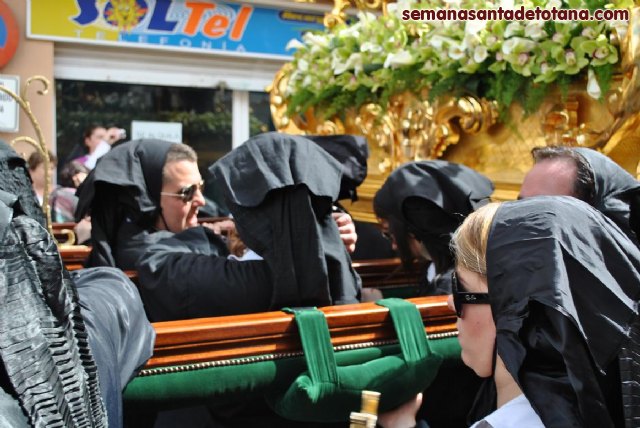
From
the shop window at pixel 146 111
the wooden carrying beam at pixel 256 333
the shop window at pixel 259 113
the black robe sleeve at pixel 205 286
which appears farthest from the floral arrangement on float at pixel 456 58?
the shop window at pixel 259 113

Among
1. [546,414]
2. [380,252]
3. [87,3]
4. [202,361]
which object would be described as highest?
[87,3]

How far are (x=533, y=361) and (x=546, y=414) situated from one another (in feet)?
0.24

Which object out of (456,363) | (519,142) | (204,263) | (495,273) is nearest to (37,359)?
(495,273)

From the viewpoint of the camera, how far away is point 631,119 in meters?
2.28

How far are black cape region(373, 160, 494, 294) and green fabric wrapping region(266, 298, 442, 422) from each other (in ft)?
1.40

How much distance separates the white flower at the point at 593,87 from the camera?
233 cm

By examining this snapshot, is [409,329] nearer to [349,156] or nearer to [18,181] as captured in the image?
[349,156]

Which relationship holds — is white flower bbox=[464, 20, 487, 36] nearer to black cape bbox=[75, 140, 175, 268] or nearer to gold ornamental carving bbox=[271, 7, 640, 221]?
gold ornamental carving bbox=[271, 7, 640, 221]

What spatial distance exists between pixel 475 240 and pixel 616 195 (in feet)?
2.46

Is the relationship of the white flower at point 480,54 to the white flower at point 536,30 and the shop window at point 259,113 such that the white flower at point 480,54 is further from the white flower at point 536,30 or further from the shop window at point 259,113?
the shop window at point 259,113

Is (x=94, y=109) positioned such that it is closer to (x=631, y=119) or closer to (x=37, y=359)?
(x=631, y=119)

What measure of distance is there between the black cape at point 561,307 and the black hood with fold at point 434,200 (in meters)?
1.18

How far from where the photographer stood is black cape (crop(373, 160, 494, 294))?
229 cm

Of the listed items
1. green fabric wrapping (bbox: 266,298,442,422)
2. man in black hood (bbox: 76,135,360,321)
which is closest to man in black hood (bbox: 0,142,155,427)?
green fabric wrapping (bbox: 266,298,442,422)
